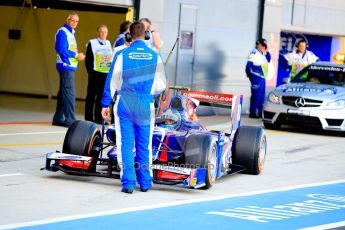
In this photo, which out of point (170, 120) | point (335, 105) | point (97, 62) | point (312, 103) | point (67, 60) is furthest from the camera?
point (312, 103)

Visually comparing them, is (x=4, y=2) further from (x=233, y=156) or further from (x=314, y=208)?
(x=314, y=208)

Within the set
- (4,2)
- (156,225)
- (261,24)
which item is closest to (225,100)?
(156,225)

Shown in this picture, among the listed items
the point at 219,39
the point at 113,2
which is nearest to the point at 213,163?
the point at 113,2

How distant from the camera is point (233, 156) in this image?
39.6 ft

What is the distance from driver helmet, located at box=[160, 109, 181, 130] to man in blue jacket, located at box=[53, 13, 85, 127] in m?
5.36

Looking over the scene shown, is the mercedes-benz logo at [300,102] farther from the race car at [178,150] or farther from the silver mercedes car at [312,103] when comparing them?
the race car at [178,150]

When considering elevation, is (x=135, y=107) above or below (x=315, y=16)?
below

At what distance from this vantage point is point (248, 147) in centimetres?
1194

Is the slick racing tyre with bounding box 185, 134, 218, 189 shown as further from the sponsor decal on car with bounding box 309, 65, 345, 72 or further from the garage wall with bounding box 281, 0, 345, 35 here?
the garage wall with bounding box 281, 0, 345, 35

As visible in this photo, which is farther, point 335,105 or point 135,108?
point 335,105

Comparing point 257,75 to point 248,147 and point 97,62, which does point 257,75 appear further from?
point 248,147

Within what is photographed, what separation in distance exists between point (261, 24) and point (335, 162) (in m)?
9.90

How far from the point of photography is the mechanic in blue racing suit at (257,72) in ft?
71.8

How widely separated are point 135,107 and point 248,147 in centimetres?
237
